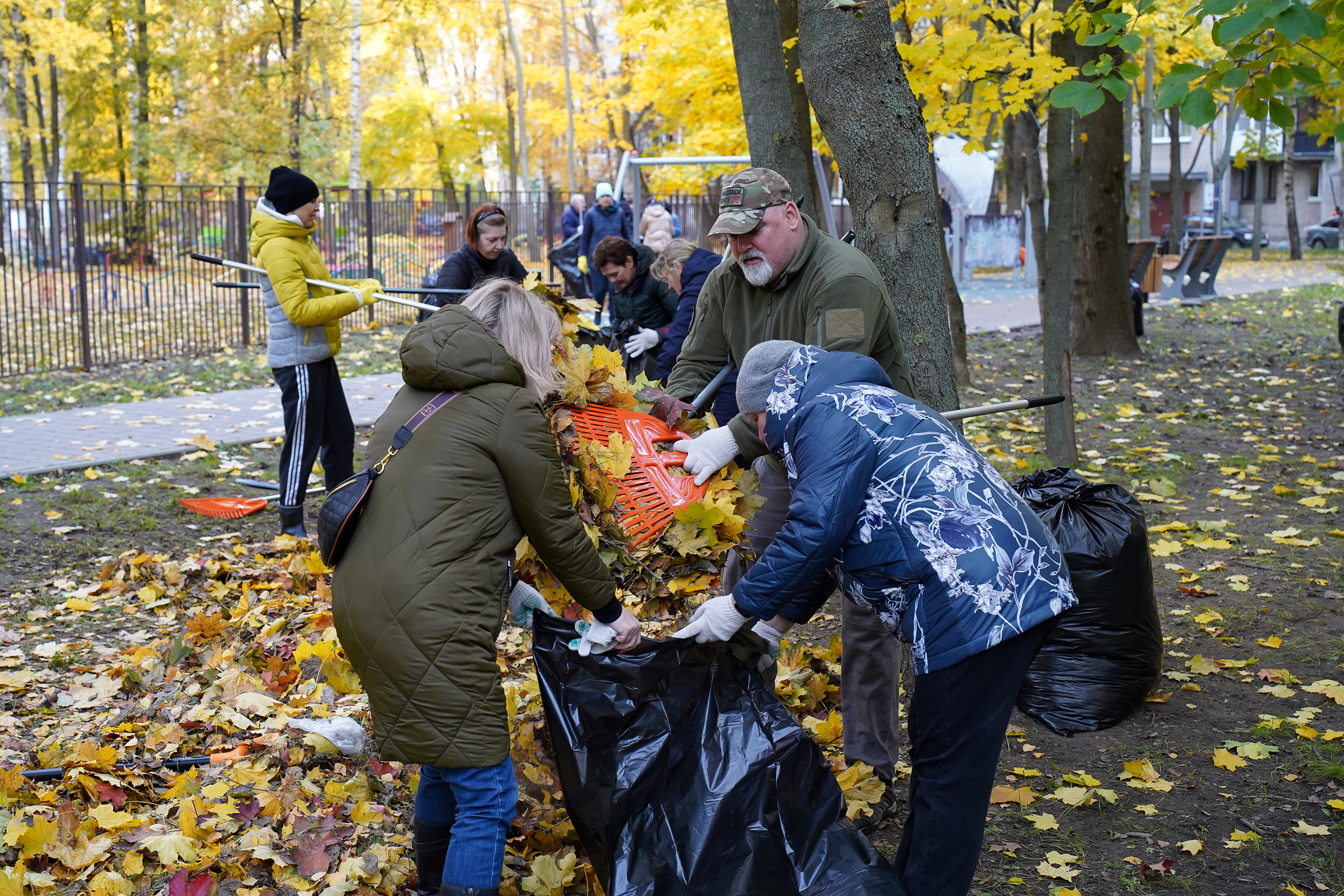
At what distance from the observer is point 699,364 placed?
4094 mm

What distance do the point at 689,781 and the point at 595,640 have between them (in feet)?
1.31

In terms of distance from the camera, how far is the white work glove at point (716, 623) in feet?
8.85

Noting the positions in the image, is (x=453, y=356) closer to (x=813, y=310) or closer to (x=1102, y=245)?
(x=813, y=310)

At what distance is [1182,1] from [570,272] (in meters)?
9.09

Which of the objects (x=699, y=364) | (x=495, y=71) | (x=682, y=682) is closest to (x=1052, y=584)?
(x=682, y=682)

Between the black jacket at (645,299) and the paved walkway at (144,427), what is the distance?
10.3 feet

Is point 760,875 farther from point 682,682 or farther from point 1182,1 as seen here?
point 1182,1

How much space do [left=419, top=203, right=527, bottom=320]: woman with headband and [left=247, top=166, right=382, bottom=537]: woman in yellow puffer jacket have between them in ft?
1.95

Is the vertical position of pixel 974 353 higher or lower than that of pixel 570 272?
lower

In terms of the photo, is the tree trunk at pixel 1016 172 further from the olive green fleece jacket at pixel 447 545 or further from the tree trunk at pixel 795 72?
the olive green fleece jacket at pixel 447 545

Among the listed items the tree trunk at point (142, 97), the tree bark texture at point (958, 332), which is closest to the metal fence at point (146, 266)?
the tree bark texture at point (958, 332)

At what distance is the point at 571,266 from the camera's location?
39.6 ft

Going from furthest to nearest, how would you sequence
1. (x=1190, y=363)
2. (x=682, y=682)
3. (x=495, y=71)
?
(x=495, y=71), (x=1190, y=363), (x=682, y=682)

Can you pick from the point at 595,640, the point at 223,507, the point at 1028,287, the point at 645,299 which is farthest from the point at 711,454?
the point at 1028,287
